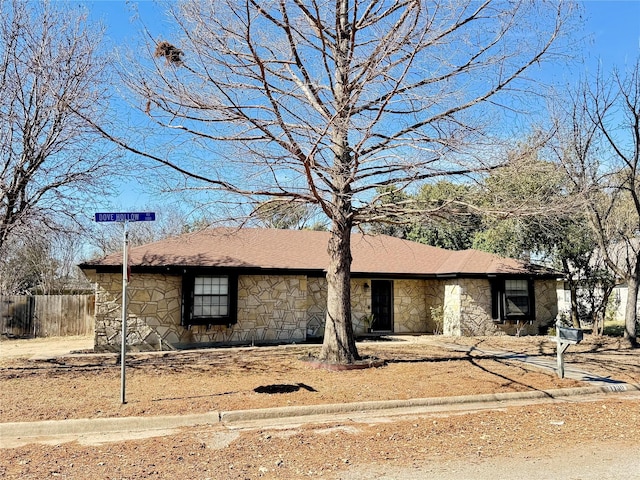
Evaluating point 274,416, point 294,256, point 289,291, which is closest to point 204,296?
point 289,291

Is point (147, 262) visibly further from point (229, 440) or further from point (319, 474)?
point (319, 474)

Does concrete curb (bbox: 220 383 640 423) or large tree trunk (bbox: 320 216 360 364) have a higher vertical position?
large tree trunk (bbox: 320 216 360 364)

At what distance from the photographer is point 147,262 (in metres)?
14.7

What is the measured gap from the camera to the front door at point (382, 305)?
18719 mm

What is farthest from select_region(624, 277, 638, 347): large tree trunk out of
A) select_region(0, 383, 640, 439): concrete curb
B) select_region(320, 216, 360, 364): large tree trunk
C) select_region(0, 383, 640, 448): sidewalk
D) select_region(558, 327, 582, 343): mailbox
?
select_region(320, 216, 360, 364): large tree trunk

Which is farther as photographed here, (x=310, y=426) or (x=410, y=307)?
(x=410, y=307)

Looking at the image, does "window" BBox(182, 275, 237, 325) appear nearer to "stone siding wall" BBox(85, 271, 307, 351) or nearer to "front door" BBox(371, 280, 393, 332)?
"stone siding wall" BBox(85, 271, 307, 351)

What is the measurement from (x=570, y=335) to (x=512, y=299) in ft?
30.0

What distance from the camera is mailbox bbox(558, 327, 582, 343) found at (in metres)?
9.35

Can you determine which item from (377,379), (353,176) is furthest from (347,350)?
(353,176)

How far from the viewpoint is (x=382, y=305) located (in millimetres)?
18906

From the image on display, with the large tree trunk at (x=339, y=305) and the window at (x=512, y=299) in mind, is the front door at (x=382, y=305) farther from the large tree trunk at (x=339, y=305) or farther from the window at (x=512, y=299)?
the large tree trunk at (x=339, y=305)

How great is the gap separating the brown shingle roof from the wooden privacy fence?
5.21m

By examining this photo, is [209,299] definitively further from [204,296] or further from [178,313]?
[178,313]
